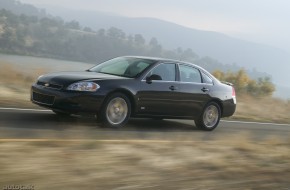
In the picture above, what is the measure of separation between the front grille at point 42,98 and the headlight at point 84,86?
1.48 ft

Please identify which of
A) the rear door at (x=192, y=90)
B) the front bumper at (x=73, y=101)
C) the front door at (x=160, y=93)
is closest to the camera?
the front bumper at (x=73, y=101)

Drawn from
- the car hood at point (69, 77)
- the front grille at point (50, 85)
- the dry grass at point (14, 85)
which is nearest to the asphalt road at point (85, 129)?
the front grille at point (50, 85)

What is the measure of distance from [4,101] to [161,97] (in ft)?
14.5

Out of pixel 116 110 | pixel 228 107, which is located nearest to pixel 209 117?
pixel 228 107

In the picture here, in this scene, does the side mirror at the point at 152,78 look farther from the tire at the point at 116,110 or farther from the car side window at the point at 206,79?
the car side window at the point at 206,79

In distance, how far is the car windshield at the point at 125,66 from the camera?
11.1 meters

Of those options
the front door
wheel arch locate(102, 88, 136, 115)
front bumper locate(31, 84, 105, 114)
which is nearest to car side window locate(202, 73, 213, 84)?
the front door

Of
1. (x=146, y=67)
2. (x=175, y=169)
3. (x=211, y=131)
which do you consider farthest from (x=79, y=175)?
(x=211, y=131)

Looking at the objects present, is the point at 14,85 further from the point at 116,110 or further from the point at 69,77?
the point at 116,110

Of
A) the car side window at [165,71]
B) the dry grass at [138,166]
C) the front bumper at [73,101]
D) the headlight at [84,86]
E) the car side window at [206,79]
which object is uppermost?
the car side window at [165,71]

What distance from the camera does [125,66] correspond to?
1135 centimetres

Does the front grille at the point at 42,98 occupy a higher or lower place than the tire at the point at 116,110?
higher

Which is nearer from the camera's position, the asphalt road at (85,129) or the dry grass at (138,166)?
the dry grass at (138,166)

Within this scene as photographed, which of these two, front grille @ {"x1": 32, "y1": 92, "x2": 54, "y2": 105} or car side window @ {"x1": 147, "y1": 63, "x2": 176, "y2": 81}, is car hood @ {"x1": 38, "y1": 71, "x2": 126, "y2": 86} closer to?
front grille @ {"x1": 32, "y1": 92, "x2": 54, "y2": 105}
